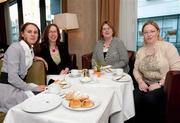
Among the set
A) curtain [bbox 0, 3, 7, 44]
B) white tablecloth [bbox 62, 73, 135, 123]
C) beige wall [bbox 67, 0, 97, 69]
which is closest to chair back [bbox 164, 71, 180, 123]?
white tablecloth [bbox 62, 73, 135, 123]

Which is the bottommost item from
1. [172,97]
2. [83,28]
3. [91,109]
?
[172,97]

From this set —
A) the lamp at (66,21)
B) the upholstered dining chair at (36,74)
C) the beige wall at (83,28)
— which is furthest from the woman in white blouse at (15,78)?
the beige wall at (83,28)

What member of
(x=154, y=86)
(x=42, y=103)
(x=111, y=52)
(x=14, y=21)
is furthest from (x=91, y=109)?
(x=14, y=21)

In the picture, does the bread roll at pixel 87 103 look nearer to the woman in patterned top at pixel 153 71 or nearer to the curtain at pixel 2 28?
the woman in patterned top at pixel 153 71

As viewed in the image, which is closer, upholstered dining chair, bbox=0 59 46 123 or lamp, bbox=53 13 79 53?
upholstered dining chair, bbox=0 59 46 123

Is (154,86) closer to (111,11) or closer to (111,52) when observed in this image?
(111,52)

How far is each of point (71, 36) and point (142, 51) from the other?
6.52 ft

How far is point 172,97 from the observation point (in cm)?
179

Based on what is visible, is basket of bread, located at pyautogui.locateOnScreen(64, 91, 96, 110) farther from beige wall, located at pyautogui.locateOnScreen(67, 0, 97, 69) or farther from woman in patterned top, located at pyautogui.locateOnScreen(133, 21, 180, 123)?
beige wall, located at pyautogui.locateOnScreen(67, 0, 97, 69)

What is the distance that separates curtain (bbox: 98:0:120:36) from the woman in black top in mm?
1396

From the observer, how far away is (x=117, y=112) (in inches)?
62.7

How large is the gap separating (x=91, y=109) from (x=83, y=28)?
2.89 metres

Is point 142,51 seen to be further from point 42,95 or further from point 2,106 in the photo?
point 2,106

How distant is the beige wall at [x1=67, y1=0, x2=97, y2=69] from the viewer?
3.86m
